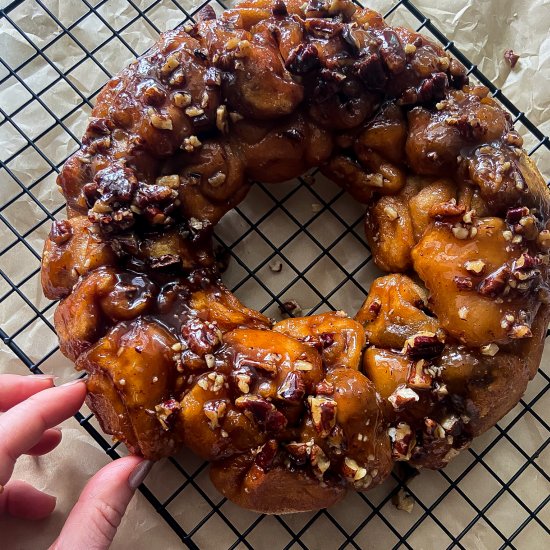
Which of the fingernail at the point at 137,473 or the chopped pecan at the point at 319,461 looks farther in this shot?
the fingernail at the point at 137,473

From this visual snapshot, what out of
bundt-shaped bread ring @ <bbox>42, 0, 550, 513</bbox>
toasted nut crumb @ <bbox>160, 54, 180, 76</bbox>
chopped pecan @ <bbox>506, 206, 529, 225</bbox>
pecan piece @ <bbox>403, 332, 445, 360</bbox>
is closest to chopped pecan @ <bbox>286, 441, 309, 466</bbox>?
bundt-shaped bread ring @ <bbox>42, 0, 550, 513</bbox>

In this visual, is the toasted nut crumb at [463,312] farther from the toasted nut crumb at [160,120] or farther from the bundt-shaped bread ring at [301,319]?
the toasted nut crumb at [160,120]

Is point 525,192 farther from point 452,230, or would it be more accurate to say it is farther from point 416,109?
point 416,109

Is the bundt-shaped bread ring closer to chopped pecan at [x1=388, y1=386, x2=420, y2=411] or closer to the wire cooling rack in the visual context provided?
chopped pecan at [x1=388, y1=386, x2=420, y2=411]

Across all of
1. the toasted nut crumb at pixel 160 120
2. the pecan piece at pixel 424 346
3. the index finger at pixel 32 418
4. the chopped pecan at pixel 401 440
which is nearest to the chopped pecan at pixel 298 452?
the chopped pecan at pixel 401 440

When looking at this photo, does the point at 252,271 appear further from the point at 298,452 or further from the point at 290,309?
the point at 298,452

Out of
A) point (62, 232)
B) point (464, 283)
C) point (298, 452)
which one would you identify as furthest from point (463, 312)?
point (62, 232)
